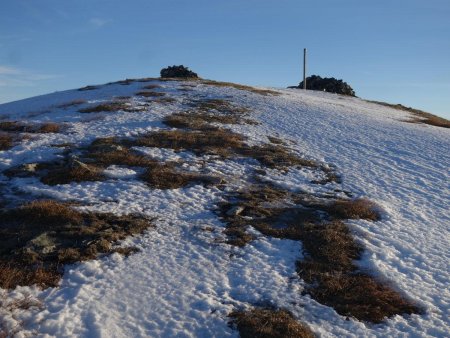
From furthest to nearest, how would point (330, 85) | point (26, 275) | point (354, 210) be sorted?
point (330, 85) < point (354, 210) < point (26, 275)

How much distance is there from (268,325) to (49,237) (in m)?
7.09

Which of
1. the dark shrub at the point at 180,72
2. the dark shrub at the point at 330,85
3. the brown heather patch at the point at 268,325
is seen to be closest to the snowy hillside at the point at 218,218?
the brown heather patch at the point at 268,325

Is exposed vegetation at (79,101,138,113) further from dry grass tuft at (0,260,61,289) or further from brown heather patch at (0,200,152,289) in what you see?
dry grass tuft at (0,260,61,289)

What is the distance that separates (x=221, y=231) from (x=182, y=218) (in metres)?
1.59

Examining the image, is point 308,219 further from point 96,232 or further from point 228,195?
point 96,232

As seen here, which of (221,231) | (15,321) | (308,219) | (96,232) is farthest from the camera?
(308,219)

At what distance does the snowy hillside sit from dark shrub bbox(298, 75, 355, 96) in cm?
4510

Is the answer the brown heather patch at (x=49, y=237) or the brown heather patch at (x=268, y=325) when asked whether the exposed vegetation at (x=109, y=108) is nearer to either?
the brown heather patch at (x=49, y=237)

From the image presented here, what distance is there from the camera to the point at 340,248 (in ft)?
45.4

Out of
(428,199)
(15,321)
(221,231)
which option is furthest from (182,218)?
(428,199)

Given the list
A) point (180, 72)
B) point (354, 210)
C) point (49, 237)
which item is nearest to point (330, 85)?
point (180, 72)

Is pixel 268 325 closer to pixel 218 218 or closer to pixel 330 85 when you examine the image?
pixel 218 218

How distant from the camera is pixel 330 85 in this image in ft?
252

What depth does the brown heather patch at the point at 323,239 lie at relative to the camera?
1117 centimetres
